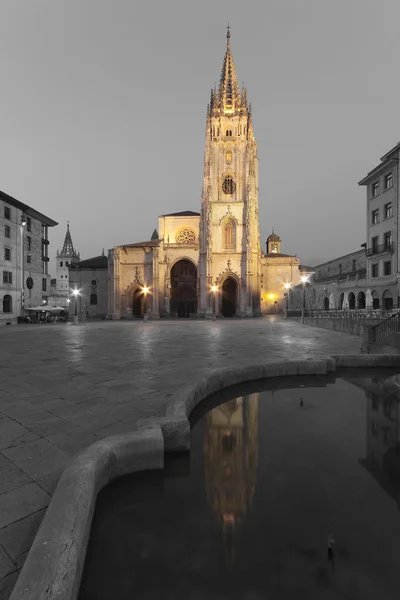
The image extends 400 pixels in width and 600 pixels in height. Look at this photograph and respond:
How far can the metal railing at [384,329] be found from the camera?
11336 mm

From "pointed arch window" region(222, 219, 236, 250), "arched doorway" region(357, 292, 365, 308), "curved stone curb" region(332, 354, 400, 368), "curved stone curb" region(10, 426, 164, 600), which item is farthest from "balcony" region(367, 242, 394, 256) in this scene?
"curved stone curb" region(10, 426, 164, 600)

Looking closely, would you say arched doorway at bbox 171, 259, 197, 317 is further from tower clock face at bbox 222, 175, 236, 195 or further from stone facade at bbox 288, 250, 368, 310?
stone facade at bbox 288, 250, 368, 310

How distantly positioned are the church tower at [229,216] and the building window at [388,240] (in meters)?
17.7

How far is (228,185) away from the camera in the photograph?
1857 inches

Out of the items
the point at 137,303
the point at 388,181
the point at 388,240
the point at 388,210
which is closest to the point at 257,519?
the point at 388,240

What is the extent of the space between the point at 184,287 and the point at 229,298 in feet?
30.4

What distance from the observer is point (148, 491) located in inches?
142

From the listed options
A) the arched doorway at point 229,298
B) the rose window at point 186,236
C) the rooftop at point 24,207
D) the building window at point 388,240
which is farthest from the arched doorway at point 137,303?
the building window at point 388,240

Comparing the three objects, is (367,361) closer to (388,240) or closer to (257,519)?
(257,519)

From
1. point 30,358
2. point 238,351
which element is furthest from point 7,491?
point 238,351

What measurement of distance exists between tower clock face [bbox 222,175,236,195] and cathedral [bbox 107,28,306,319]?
0.15 m

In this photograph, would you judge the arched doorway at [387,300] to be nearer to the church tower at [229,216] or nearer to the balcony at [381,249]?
the balcony at [381,249]

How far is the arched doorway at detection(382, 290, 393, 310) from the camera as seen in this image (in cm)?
2955

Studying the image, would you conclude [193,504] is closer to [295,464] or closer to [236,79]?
[295,464]
